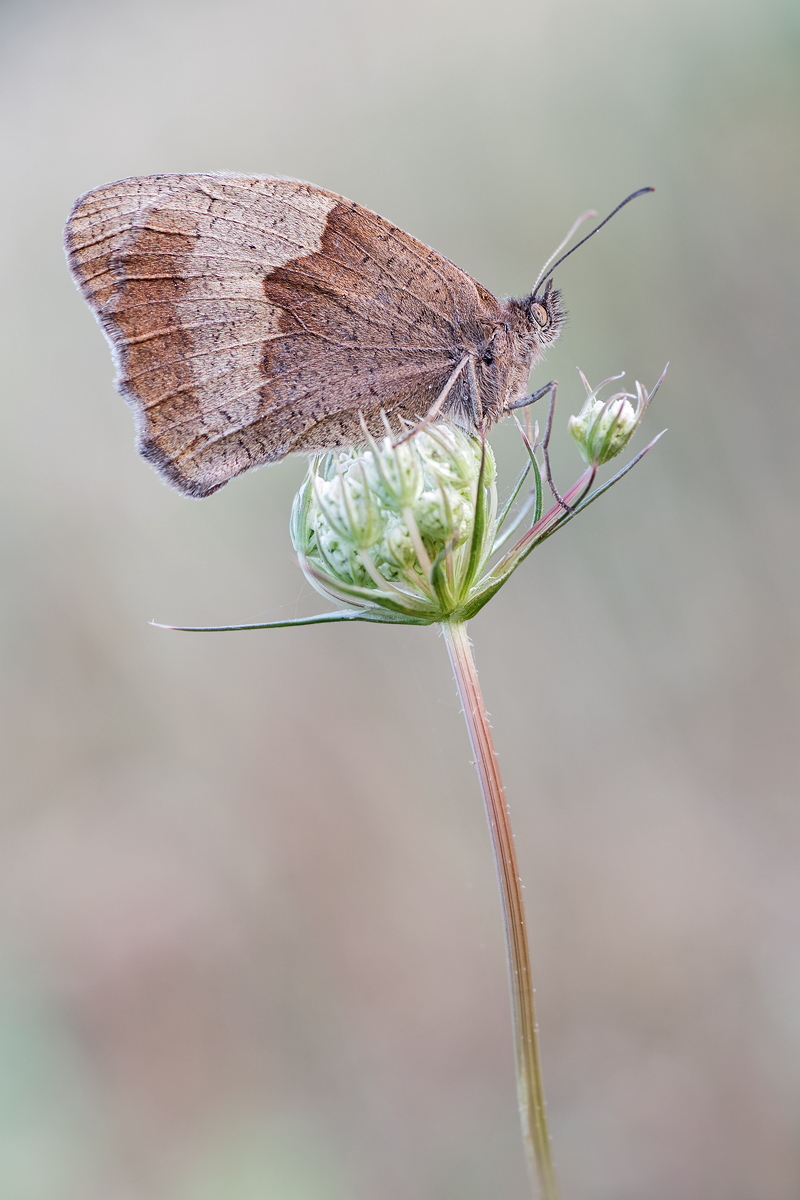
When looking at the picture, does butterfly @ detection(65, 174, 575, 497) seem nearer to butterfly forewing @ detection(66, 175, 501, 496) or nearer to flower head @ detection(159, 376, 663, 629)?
butterfly forewing @ detection(66, 175, 501, 496)

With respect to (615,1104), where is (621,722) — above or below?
above

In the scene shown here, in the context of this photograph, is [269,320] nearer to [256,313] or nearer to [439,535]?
[256,313]

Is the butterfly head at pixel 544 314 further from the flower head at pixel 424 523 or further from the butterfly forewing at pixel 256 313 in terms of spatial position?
the flower head at pixel 424 523

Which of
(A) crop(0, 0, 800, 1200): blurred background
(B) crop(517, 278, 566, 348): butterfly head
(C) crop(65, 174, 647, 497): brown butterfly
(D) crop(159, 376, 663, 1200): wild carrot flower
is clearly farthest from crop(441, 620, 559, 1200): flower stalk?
(A) crop(0, 0, 800, 1200): blurred background

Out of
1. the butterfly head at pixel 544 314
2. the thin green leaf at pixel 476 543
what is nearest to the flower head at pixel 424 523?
the thin green leaf at pixel 476 543

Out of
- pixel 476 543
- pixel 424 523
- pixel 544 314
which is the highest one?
pixel 544 314

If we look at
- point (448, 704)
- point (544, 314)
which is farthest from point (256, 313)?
point (448, 704)

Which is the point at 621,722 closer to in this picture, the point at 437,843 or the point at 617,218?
the point at 437,843

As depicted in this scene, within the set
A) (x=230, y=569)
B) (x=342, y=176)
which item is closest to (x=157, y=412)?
(x=230, y=569)
